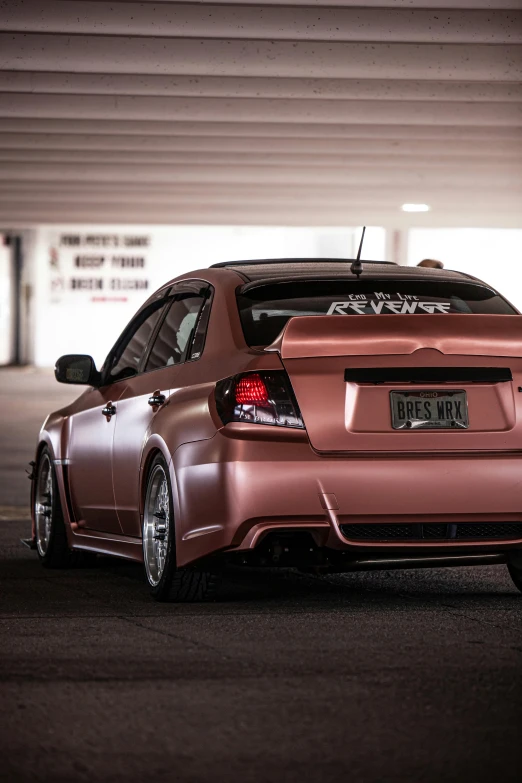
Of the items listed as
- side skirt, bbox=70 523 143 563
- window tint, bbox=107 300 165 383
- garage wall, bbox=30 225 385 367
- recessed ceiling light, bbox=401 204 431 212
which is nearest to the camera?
side skirt, bbox=70 523 143 563

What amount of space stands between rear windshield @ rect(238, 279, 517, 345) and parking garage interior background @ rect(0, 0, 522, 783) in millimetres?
1308

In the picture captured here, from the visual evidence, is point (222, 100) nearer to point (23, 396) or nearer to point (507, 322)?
point (507, 322)

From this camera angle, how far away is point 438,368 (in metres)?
6.71

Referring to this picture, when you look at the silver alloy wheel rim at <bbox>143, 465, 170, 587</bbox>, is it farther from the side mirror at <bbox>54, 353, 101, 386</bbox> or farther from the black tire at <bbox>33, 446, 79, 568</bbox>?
the black tire at <bbox>33, 446, 79, 568</bbox>

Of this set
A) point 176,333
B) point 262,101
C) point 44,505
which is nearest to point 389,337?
point 176,333

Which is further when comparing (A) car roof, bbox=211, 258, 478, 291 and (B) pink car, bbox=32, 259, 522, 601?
(A) car roof, bbox=211, 258, 478, 291

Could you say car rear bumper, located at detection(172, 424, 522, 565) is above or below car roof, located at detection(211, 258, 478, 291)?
below

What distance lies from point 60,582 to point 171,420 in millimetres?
1705

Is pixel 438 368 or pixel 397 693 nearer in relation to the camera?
pixel 397 693

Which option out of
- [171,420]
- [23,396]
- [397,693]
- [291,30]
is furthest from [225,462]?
[23,396]

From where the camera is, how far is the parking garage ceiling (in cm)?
1124

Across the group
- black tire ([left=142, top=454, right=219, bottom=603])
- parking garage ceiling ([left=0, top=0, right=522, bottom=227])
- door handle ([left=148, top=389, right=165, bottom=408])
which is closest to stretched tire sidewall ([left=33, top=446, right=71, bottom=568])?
black tire ([left=142, top=454, right=219, bottom=603])

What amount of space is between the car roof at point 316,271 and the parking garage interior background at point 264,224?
151 centimetres

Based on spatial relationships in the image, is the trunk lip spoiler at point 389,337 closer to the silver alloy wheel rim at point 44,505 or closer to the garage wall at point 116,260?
the silver alloy wheel rim at point 44,505
